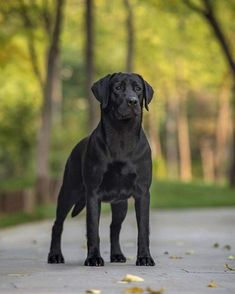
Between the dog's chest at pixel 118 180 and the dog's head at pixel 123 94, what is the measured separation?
460 mm

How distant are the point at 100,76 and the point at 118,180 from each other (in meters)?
42.9

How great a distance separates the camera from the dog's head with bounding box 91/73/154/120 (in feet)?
28.4

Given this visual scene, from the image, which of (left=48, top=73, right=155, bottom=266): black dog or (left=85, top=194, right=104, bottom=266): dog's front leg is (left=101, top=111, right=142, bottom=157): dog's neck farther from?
(left=85, top=194, right=104, bottom=266): dog's front leg

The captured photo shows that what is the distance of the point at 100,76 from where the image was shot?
2031 inches

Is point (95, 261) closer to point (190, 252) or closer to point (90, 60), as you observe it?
point (190, 252)

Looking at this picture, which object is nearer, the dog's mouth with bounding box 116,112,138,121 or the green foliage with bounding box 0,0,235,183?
the dog's mouth with bounding box 116,112,138,121

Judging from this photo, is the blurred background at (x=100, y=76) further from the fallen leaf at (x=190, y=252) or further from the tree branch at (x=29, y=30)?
the fallen leaf at (x=190, y=252)

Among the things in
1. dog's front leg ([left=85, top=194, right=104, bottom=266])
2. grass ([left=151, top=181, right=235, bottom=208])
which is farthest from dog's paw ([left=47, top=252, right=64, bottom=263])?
grass ([left=151, top=181, right=235, bottom=208])

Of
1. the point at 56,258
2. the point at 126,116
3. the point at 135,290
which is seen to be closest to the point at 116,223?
the point at 56,258

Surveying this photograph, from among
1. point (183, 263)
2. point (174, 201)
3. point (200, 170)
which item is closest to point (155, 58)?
point (174, 201)

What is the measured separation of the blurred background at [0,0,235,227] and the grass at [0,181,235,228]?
4 centimetres

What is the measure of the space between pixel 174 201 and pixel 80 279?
2361 centimetres

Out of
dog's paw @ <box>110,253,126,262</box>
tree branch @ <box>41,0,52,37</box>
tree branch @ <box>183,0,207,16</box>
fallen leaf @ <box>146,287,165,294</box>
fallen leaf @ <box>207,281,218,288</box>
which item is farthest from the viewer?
tree branch @ <box>41,0,52,37</box>

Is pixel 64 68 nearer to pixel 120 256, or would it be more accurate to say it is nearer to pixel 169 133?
pixel 169 133
